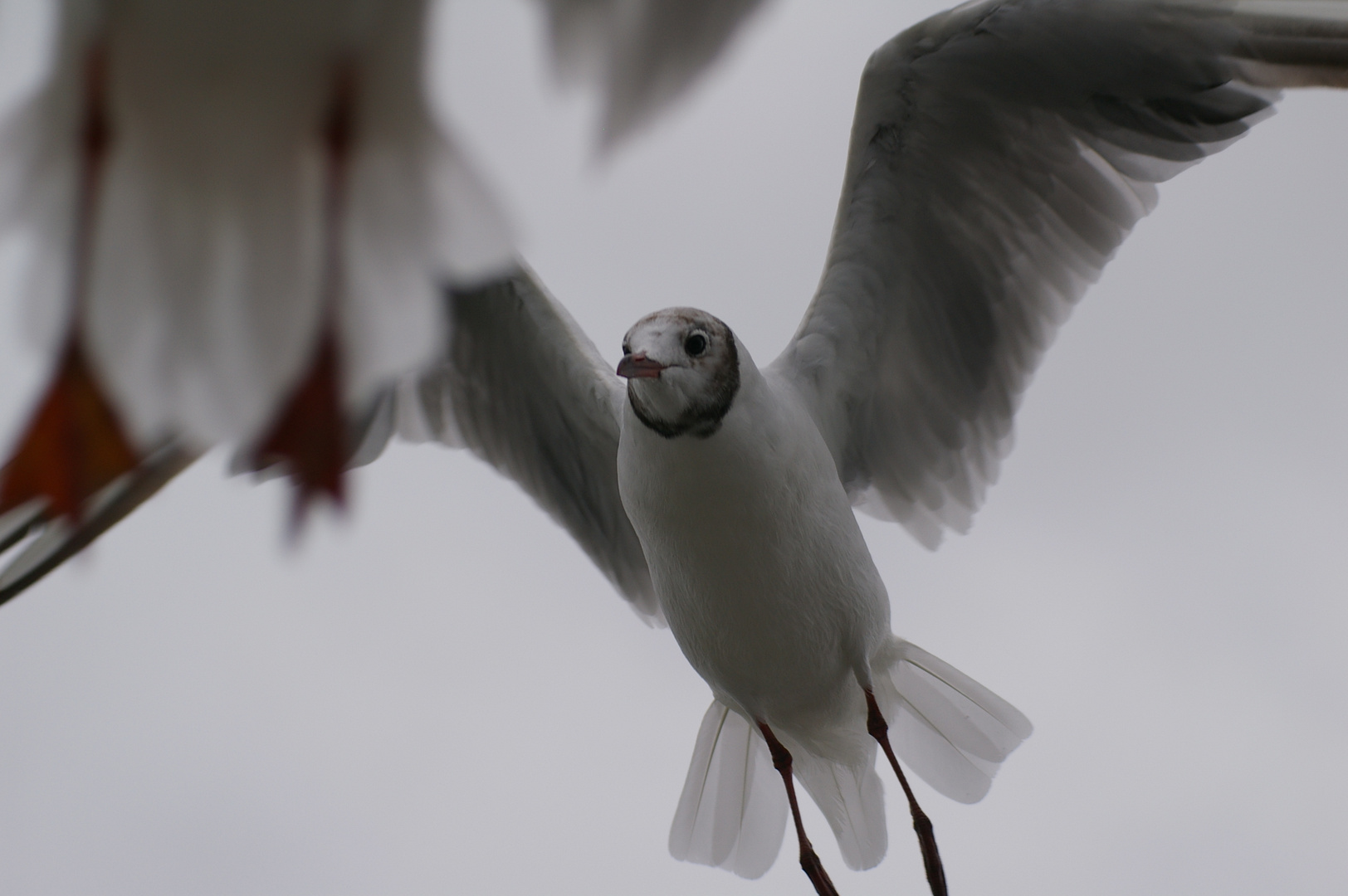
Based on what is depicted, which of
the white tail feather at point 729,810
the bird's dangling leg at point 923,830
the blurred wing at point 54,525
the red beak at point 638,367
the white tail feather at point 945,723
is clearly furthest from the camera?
the white tail feather at point 729,810

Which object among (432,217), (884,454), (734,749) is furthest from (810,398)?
(432,217)

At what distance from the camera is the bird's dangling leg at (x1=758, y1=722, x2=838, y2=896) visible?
1.75 meters

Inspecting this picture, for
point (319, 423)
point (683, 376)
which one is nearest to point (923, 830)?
point (683, 376)

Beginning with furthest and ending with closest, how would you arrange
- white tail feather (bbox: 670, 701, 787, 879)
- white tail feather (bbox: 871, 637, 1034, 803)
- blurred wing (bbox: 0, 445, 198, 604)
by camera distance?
1. white tail feather (bbox: 670, 701, 787, 879)
2. white tail feather (bbox: 871, 637, 1034, 803)
3. blurred wing (bbox: 0, 445, 198, 604)

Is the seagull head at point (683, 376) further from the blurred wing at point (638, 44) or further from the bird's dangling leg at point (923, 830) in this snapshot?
the blurred wing at point (638, 44)

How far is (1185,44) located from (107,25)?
4.45 ft

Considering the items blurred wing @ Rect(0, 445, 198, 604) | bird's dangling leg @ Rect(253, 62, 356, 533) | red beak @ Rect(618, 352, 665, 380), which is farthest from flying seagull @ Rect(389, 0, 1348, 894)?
bird's dangling leg @ Rect(253, 62, 356, 533)

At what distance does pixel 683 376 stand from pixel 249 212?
3.31 ft

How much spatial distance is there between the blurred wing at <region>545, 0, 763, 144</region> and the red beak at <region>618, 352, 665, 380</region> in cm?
102

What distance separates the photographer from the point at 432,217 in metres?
0.38

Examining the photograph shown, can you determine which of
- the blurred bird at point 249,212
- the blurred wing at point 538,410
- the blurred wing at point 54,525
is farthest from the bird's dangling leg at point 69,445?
the blurred wing at point 538,410

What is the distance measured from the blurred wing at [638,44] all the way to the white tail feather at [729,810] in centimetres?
168

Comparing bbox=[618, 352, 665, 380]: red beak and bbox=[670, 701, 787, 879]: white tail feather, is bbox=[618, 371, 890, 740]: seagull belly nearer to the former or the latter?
bbox=[618, 352, 665, 380]: red beak

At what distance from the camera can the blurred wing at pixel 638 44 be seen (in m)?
0.32
